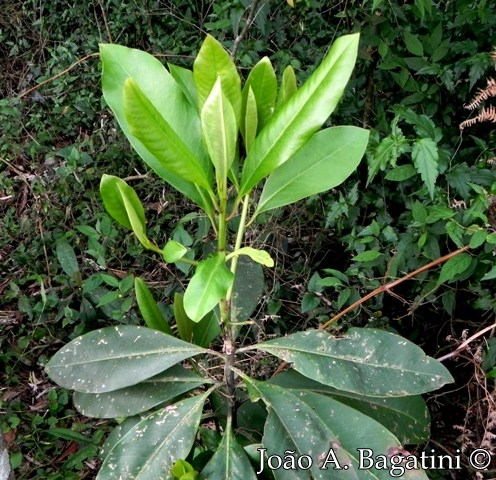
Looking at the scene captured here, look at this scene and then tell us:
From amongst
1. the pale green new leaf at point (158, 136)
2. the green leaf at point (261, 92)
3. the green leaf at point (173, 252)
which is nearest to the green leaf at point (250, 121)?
the green leaf at point (261, 92)

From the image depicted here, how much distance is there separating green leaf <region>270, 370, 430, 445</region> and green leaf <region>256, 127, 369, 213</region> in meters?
0.45

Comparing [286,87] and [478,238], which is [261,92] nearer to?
[286,87]

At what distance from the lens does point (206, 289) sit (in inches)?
40.3

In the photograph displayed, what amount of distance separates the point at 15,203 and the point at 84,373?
2074 mm

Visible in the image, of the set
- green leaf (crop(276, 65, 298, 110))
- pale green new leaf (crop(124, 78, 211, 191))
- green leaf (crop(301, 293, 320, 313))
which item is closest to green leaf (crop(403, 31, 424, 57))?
green leaf (crop(301, 293, 320, 313))

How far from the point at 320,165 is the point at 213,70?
1.03 ft

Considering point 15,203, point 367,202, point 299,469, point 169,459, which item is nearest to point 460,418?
point 367,202

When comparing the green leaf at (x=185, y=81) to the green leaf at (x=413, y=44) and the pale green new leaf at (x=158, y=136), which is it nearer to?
the pale green new leaf at (x=158, y=136)

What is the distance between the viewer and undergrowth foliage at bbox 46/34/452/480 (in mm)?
1006

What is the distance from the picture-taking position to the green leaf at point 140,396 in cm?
128

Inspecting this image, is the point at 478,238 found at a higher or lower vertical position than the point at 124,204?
lower

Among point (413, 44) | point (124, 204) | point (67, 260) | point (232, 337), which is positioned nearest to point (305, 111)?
point (124, 204)

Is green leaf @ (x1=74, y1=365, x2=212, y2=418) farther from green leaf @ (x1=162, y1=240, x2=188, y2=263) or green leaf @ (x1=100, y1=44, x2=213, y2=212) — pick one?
green leaf @ (x1=100, y1=44, x2=213, y2=212)

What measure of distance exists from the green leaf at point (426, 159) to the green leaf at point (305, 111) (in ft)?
2.30
